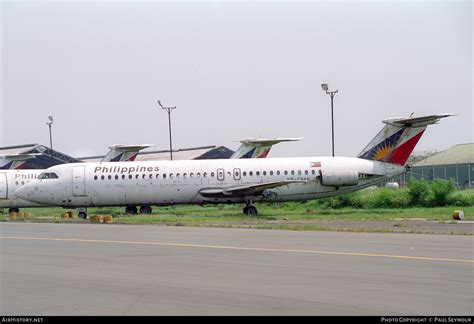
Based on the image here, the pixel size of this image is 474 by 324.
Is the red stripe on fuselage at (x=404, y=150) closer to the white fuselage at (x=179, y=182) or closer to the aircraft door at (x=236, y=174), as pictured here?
the white fuselage at (x=179, y=182)

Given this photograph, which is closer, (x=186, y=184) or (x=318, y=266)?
(x=318, y=266)

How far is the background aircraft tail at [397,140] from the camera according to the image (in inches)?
1448

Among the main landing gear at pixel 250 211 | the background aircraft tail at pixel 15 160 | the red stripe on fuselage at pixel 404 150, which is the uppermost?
the background aircraft tail at pixel 15 160

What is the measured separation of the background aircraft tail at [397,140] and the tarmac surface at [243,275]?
58.7 feet

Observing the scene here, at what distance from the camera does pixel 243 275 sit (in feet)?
39.8

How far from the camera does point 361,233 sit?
2038 cm

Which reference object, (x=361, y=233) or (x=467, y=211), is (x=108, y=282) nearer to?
(x=361, y=233)

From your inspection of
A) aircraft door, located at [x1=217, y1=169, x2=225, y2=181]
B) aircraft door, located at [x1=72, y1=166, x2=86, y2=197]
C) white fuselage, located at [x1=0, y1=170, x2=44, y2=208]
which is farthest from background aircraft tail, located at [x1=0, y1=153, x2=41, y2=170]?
aircraft door, located at [x1=217, y1=169, x2=225, y2=181]

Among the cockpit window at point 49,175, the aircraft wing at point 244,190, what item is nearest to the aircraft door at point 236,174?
the aircraft wing at point 244,190

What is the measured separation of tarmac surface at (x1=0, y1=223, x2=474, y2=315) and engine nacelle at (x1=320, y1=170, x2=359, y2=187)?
17.0 metres

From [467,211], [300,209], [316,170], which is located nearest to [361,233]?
[467,211]

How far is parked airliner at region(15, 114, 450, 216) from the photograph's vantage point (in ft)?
121

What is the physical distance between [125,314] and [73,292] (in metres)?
2.06

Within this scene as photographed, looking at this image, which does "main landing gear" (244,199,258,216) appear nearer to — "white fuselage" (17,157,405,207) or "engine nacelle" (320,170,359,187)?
"white fuselage" (17,157,405,207)
